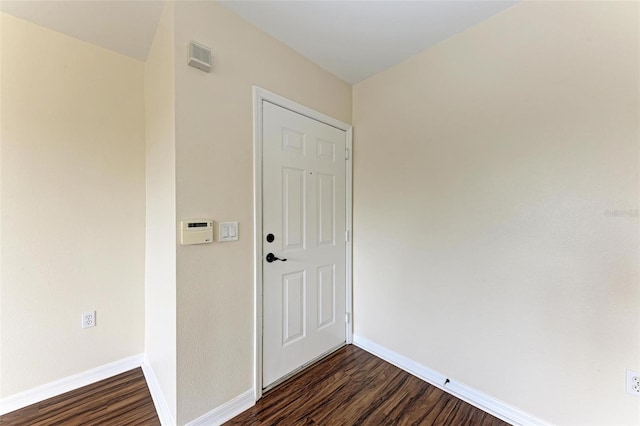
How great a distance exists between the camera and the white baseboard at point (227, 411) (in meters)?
1.42

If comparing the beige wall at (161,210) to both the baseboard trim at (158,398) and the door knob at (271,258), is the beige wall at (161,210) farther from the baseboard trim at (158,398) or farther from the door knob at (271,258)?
the door knob at (271,258)

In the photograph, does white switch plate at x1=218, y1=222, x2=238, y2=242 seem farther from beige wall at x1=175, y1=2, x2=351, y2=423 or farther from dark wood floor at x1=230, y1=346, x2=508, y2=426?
dark wood floor at x1=230, y1=346, x2=508, y2=426

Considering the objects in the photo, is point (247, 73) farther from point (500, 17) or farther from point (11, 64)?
point (500, 17)

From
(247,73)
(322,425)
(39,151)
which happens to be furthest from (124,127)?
(322,425)

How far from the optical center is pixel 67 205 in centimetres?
175

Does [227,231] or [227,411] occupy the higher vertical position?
[227,231]

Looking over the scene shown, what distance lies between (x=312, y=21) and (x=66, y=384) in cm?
304

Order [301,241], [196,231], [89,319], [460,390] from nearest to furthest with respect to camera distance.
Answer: [196,231], [460,390], [89,319], [301,241]

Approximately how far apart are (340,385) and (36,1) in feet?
10.3

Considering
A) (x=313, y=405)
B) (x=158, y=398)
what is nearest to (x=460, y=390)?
(x=313, y=405)

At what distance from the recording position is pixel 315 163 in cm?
207

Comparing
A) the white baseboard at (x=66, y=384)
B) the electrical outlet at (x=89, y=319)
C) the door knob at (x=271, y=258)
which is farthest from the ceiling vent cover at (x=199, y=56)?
the white baseboard at (x=66, y=384)

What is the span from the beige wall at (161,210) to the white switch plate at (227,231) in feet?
0.80

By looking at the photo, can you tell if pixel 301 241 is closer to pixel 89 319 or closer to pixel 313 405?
pixel 313 405
